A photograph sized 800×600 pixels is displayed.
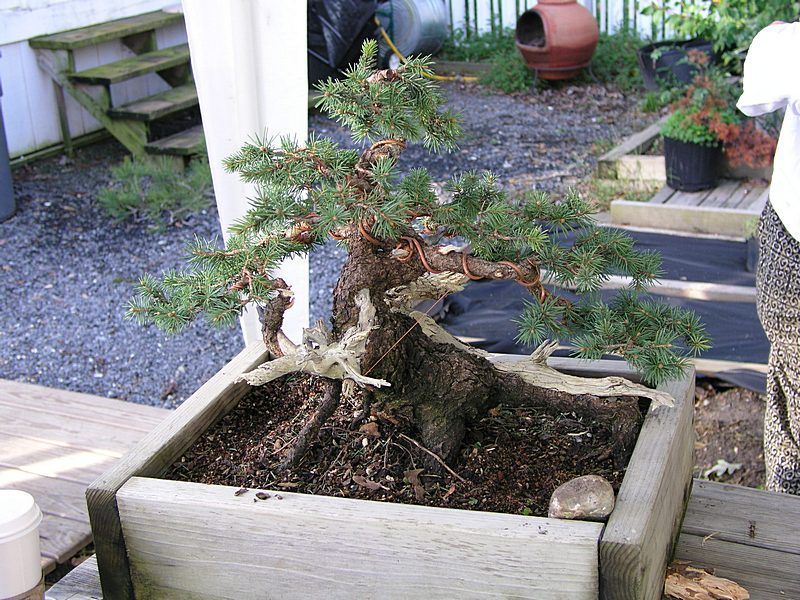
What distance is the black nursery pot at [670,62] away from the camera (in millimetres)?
5492

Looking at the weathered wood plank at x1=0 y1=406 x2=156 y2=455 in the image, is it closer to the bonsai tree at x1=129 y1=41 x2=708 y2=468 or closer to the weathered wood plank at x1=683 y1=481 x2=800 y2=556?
the bonsai tree at x1=129 y1=41 x2=708 y2=468

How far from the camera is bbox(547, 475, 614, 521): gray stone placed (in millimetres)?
1075

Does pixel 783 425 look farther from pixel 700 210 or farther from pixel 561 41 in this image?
pixel 561 41

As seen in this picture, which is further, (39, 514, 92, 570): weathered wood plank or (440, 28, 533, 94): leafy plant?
(440, 28, 533, 94): leafy plant

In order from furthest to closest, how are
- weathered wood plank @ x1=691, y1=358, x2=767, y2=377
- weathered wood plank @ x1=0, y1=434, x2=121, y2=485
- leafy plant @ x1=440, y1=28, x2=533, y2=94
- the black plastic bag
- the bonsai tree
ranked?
leafy plant @ x1=440, y1=28, x2=533, y2=94, the black plastic bag, weathered wood plank @ x1=691, y1=358, x2=767, y2=377, weathered wood plank @ x1=0, y1=434, x2=121, y2=485, the bonsai tree

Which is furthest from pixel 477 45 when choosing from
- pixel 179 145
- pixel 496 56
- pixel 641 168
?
pixel 641 168

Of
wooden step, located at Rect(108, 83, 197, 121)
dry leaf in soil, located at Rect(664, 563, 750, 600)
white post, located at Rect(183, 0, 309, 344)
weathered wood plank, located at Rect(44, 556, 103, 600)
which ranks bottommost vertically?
dry leaf in soil, located at Rect(664, 563, 750, 600)

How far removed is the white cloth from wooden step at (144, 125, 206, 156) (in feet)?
13.9

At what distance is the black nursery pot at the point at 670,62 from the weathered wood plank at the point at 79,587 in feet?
15.0

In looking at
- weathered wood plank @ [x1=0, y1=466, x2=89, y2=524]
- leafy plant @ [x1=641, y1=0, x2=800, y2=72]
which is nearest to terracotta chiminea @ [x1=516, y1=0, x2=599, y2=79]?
leafy plant @ [x1=641, y1=0, x2=800, y2=72]

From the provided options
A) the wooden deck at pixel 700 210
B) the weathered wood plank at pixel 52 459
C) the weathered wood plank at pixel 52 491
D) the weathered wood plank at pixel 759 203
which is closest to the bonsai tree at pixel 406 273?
the weathered wood plank at pixel 52 491

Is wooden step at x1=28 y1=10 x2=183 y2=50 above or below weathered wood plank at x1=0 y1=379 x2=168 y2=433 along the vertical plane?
above

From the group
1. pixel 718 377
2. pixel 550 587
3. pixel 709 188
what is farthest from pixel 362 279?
pixel 709 188

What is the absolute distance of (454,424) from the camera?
1.34m
